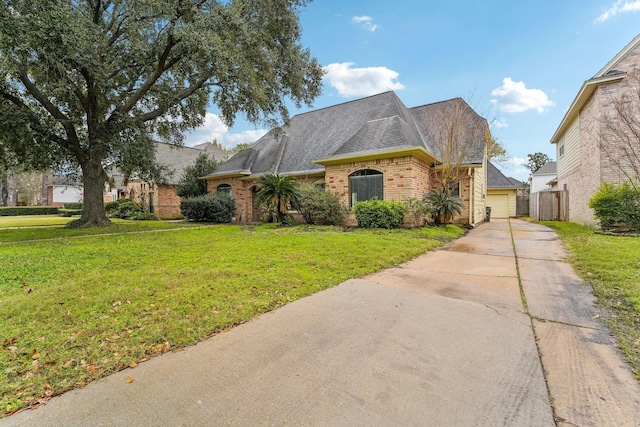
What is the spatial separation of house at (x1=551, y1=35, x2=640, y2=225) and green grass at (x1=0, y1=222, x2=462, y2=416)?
8751 millimetres

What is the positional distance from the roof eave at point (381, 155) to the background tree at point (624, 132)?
5.49 meters

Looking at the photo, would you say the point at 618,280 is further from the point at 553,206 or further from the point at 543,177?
the point at 543,177

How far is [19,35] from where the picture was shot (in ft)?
22.4

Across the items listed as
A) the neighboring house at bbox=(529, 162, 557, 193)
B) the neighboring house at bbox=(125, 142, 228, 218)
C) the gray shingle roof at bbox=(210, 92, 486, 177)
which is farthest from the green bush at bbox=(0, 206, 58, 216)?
the neighboring house at bbox=(529, 162, 557, 193)

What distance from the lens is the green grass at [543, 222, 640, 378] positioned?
252 cm

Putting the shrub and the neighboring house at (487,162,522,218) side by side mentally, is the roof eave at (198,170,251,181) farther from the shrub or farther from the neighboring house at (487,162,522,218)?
the neighboring house at (487,162,522,218)

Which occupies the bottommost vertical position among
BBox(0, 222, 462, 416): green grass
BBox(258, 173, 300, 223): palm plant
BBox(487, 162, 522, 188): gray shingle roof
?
BBox(0, 222, 462, 416): green grass

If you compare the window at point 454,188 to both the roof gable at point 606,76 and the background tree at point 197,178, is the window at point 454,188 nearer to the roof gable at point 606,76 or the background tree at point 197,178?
the roof gable at point 606,76

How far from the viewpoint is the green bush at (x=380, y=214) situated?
35.0 ft

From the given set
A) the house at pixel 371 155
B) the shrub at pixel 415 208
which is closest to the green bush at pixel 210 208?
the house at pixel 371 155

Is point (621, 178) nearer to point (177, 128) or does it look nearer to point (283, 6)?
point (283, 6)

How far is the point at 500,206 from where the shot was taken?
850 inches

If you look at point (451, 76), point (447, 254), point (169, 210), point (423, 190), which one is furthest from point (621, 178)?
point (169, 210)

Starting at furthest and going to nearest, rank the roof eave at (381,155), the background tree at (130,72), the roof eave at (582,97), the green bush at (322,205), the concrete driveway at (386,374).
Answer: the green bush at (322,205) < the roof eave at (381,155) < the roof eave at (582,97) < the background tree at (130,72) < the concrete driveway at (386,374)
